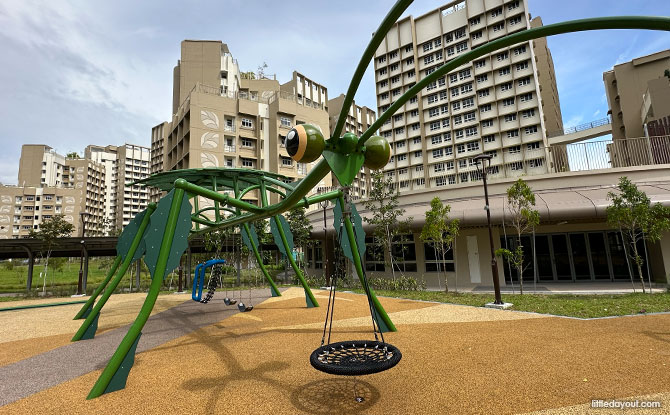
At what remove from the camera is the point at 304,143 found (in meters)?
3.10

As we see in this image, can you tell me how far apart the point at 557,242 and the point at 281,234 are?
580 inches

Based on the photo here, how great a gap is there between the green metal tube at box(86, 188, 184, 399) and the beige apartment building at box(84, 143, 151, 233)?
98689 mm

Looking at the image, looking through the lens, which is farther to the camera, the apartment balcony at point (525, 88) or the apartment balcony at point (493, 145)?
the apartment balcony at point (493, 145)

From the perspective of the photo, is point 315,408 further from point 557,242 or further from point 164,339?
point 557,242

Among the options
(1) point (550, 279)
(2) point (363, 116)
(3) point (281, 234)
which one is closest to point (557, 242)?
(1) point (550, 279)

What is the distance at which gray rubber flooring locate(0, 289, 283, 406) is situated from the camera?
450 centimetres

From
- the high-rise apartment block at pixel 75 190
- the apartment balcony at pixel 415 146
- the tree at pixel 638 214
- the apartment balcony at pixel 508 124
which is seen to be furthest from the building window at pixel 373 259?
the high-rise apartment block at pixel 75 190

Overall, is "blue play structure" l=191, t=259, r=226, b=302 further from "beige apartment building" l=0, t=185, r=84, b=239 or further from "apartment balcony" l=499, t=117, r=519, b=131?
"beige apartment building" l=0, t=185, r=84, b=239

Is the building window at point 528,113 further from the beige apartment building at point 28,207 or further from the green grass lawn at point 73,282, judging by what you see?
the beige apartment building at point 28,207

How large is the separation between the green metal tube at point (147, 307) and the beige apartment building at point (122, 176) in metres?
98.7

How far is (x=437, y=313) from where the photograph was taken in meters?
8.79

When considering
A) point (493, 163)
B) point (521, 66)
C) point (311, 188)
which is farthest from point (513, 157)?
point (311, 188)

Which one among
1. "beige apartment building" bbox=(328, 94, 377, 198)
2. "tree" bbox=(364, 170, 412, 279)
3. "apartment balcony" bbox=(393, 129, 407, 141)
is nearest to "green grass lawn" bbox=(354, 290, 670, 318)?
"tree" bbox=(364, 170, 412, 279)

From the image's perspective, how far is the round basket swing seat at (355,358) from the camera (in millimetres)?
2952
